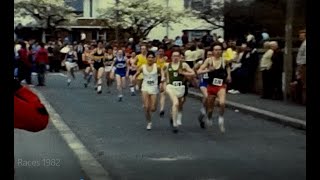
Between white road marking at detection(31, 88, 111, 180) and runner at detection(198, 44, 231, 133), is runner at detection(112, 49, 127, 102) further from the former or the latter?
Result: runner at detection(198, 44, 231, 133)

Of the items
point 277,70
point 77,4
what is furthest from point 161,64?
point 77,4

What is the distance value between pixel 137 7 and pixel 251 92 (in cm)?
3286

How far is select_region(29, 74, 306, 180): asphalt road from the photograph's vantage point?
9.59 m

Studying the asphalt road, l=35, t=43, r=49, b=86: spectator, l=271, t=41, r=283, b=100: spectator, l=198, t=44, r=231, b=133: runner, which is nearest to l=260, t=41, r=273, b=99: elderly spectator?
l=271, t=41, r=283, b=100: spectator

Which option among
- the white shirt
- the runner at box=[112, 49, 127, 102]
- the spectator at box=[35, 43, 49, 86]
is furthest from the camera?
the spectator at box=[35, 43, 49, 86]

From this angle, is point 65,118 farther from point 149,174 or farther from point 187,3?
point 187,3

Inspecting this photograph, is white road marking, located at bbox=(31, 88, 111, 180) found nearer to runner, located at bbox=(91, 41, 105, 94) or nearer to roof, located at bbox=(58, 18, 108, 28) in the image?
runner, located at bbox=(91, 41, 105, 94)

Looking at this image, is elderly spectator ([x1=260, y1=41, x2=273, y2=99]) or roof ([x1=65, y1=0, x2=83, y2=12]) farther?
roof ([x1=65, y1=0, x2=83, y2=12])

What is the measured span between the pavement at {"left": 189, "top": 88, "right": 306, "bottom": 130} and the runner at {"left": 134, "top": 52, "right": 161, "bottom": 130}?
3.02 meters

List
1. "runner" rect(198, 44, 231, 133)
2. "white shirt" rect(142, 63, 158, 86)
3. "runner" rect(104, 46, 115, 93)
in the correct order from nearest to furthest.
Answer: "runner" rect(198, 44, 231, 133) → "white shirt" rect(142, 63, 158, 86) → "runner" rect(104, 46, 115, 93)

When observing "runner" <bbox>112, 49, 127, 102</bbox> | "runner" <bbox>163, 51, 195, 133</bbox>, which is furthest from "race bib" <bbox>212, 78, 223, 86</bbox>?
"runner" <bbox>112, 49, 127, 102</bbox>

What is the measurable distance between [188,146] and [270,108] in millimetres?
7276

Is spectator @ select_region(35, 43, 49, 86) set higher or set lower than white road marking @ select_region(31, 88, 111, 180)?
higher

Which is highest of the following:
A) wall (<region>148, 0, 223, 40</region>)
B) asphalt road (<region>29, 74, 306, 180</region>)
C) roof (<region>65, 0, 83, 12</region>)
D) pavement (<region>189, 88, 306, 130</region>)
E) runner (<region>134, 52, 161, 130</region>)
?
roof (<region>65, 0, 83, 12</region>)
